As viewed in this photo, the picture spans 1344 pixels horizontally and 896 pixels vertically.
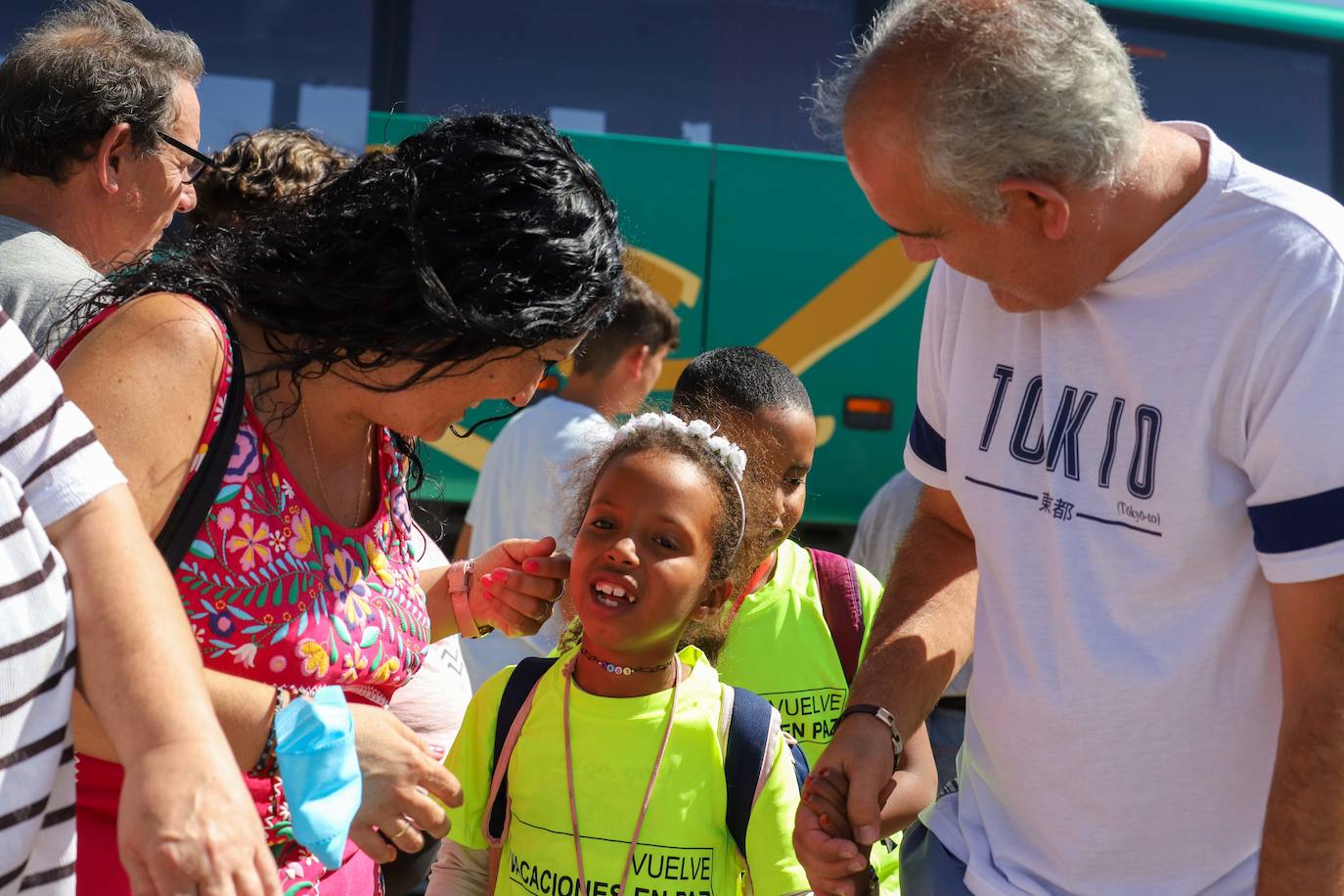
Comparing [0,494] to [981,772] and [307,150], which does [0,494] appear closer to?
[981,772]

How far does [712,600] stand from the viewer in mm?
2600

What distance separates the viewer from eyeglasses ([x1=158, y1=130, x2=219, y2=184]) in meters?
2.94

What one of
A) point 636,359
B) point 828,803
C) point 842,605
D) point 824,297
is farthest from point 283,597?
point 824,297

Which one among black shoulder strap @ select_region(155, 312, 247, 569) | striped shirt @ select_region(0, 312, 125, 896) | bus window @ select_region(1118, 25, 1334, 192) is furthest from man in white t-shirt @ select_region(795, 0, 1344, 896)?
bus window @ select_region(1118, 25, 1334, 192)

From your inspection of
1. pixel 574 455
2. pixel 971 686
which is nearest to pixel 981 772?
pixel 971 686

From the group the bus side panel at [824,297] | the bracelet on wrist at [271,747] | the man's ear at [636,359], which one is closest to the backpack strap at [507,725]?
the bracelet on wrist at [271,747]

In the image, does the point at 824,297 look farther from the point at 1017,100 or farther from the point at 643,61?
the point at 1017,100

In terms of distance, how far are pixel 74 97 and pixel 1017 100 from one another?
205 cm

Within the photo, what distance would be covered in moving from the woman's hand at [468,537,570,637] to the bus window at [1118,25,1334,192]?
224 inches

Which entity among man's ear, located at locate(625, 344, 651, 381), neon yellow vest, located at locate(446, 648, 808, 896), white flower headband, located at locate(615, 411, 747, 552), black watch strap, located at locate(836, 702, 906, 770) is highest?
white flower headband, located at locate(615, 411, 747, 552)

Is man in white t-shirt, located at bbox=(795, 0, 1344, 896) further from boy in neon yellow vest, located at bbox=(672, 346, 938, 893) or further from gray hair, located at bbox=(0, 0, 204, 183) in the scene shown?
gray hair, located at bbox=(0, 0, 204, 183)

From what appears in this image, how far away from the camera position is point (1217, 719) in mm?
1868

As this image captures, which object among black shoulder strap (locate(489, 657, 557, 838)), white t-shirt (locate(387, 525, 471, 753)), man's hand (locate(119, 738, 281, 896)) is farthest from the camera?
white t-shirt (locate(387, 525, 471, 753))

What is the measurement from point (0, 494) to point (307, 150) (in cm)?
247
